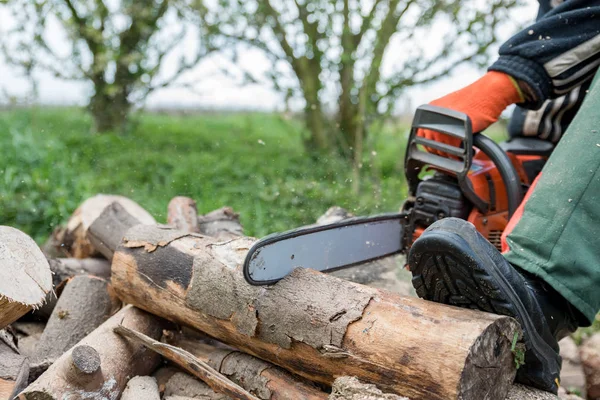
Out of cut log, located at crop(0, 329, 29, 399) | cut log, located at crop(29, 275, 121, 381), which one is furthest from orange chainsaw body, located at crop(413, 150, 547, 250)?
cut log, located at crop(0, 329, 29, 399)

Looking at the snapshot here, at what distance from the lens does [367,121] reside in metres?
5.30

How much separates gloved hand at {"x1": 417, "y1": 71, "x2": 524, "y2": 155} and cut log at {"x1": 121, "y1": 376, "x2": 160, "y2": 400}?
1284mm

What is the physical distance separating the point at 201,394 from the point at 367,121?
3874 mm

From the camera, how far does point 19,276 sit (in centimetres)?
166

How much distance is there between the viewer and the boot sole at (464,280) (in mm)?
1388

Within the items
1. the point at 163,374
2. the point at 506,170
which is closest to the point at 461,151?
the point at 506,170

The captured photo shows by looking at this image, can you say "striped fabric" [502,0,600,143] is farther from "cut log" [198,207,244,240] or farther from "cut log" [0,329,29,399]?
"cut log" [0,329,29,399]

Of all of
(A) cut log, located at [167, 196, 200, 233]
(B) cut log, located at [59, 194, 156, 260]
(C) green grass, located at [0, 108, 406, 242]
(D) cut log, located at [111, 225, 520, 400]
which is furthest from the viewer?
(C) green grass, located at [0, 108, 406, 242]

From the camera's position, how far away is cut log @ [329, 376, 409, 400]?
1.41 metres

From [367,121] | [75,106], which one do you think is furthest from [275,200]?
[75,106]

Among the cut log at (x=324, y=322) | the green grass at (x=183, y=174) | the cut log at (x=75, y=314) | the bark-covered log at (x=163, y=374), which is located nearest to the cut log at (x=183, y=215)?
the green grass at (x=183, y=174)

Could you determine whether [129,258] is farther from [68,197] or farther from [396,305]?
[68,197]

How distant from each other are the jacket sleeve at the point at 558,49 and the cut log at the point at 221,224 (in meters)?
1.42

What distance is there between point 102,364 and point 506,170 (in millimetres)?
1458
